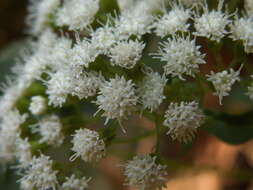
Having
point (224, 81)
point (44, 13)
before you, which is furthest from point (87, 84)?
point (44, 13)

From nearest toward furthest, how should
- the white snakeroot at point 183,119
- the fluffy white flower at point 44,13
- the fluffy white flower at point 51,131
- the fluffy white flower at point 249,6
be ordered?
the white snakeroot at point 183,119, the fluffy white flower at point 249,6, the fluffy white flower at point 51,131, the fluffy white flower at point 44,13

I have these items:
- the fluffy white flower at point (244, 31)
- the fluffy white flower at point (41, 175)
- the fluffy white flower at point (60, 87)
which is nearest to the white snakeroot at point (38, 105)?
the fluffy white flower at point (60, 87)

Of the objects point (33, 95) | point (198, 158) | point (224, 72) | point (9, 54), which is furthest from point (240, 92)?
point (9, 54)

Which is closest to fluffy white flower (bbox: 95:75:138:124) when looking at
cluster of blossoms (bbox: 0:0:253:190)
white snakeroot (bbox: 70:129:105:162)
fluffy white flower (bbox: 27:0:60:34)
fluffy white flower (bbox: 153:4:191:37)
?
cluster of blossoms (bbox: 0:0:253:190)

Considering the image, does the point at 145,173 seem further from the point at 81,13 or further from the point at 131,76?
the point at 81,13

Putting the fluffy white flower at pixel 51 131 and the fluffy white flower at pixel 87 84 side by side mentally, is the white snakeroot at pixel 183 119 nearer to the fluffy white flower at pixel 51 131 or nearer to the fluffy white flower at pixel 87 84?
the fluffy white flower at pixel 87 84
